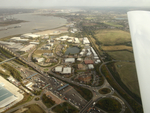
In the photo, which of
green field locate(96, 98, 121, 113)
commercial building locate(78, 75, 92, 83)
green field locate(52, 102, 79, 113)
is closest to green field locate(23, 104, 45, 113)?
green field locate(52, 102, 79, 113)

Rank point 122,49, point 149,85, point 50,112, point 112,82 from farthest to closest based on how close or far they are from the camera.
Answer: point 122,49 < point 112,82 < point 50,112 < point 149,85

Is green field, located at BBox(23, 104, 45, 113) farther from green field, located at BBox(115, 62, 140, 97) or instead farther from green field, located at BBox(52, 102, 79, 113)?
green field, located at BBox(115, 62, 140, 97)

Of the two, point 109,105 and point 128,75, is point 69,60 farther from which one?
point 109,105

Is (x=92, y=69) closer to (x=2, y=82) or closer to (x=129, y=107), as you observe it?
(x=129, y=107)

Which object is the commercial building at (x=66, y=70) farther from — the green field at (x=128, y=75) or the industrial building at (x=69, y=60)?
the green field at (x=128, y=75)

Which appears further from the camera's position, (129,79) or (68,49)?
(68,49)

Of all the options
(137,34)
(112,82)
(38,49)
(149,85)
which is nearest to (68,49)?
(38,49)
